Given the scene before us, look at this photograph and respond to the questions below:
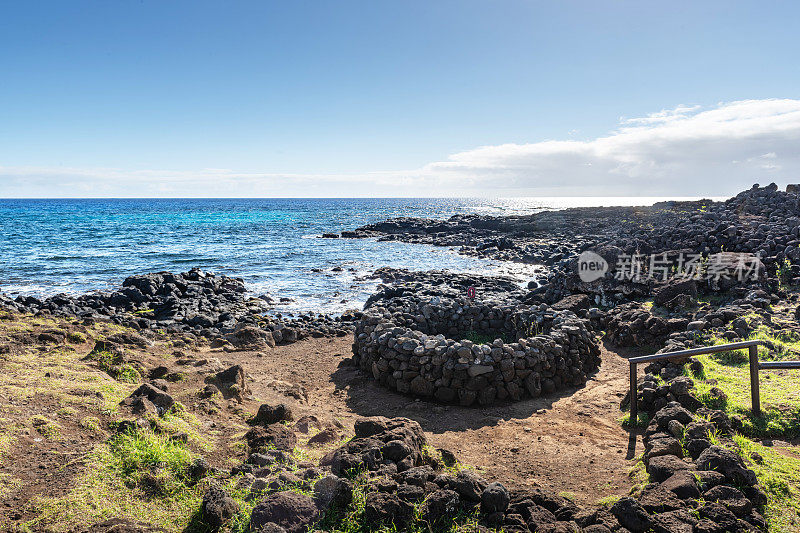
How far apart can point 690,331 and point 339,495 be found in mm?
9770

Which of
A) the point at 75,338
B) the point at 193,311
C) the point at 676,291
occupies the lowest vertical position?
the point at 193,311

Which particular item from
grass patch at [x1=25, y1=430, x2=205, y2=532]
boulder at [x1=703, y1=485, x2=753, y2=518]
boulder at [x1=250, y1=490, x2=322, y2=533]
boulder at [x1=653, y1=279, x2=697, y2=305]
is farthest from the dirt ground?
boulder at [x1=653, y1=279, x2=697, y2=305]

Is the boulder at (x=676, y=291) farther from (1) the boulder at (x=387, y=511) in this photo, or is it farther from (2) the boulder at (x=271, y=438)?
(1) the boulder at (x=387, y=511)

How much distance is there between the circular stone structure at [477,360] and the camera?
9.08 metres

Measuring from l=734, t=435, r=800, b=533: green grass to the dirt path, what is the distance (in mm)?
1309

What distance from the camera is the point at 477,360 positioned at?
29.8 feet

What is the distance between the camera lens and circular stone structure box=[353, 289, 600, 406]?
9078 millimetres

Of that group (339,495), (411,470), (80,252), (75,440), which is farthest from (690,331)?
(80,252)

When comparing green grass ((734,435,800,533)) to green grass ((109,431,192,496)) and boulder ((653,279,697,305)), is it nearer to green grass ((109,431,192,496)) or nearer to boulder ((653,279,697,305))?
green grass ((109,431,192,496))

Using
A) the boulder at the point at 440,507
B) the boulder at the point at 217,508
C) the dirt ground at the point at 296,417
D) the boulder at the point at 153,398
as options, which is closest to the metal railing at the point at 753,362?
the dirt ground at the point at 296,417

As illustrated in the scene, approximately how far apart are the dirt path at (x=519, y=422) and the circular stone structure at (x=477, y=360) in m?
0.28

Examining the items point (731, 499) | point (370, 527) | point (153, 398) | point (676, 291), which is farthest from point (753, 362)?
point (153, 398)

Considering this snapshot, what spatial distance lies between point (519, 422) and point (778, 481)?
148 inches

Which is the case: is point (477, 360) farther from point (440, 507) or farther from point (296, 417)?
point (440, 507)
